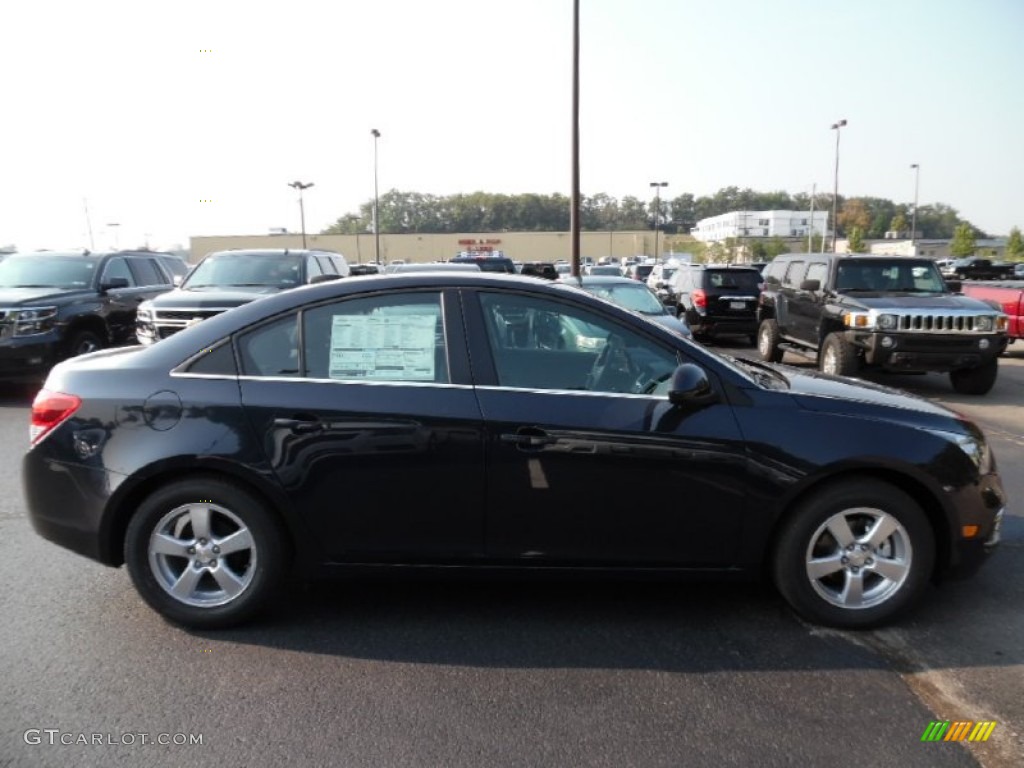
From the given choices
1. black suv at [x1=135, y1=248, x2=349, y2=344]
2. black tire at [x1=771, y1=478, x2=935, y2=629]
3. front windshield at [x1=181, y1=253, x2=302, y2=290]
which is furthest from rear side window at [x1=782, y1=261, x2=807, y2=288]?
black tire at [x1=771, y1=478, x2=935, y2=629]

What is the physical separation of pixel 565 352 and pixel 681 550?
1.04m

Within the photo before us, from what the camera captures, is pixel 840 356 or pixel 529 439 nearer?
pixel 529 439

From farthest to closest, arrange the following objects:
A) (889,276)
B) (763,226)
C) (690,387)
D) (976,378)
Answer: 1. (763,226)
2. (889,276)
3. (976,378)
4. (690,387)

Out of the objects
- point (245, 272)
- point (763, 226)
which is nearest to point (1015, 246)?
point (763, 226)

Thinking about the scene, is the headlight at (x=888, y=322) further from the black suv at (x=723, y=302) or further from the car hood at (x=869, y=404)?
the car hood at (x=869, y=404)

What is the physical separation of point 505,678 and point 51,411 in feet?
7.94

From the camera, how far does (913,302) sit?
32.8 feet

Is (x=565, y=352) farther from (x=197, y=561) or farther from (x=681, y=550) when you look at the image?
(x=197, y=561)

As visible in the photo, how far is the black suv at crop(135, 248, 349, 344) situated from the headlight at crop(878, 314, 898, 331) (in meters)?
6.63

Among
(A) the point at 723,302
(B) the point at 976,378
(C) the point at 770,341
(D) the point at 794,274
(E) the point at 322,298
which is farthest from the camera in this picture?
(A) the point at 723,302

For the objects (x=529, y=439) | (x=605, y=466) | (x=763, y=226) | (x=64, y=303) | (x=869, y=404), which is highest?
(x=763, y=226)

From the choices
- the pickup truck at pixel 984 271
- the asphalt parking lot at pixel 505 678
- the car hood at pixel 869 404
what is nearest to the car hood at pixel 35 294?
the asphalt parking lot at pixel 505 678

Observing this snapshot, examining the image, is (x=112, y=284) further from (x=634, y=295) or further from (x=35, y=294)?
(x=634, y=295)

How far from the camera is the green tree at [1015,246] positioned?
182ft
